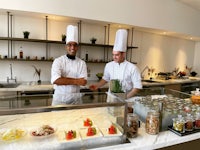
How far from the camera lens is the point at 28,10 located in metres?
3.01

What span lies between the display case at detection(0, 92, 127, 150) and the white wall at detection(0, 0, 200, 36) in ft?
7.30

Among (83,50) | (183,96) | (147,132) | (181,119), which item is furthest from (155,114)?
(83,50)

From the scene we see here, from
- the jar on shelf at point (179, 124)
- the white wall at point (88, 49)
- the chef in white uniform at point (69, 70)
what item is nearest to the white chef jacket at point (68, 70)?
the chef in white uniform at point (69, 70)

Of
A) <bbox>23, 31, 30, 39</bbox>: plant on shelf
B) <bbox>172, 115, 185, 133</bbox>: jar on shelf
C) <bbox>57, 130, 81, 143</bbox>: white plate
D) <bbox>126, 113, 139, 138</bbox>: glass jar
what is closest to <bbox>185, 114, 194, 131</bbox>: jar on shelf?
<bbox>172, 115, 185, 133</bbox>: jar on shelf

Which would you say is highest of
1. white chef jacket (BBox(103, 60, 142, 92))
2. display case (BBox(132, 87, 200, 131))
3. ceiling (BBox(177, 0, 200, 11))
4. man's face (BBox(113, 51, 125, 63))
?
ceiling (BBox(177, 0, 200, 11))

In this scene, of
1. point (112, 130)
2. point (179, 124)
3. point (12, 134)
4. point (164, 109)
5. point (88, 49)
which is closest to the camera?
point (12, 134)

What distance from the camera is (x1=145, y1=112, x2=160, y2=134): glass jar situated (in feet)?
4.40

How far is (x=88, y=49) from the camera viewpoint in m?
4.27

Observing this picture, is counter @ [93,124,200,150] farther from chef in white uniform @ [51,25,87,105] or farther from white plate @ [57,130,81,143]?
chef in white uniform @ [51,25,87,105]

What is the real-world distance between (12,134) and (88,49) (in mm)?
3286

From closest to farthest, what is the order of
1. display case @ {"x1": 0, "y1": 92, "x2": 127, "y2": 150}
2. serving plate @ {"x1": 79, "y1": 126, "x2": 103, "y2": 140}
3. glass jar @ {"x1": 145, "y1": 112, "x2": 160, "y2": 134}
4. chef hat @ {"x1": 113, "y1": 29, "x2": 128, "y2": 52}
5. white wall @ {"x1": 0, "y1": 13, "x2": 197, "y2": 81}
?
display case @ {"x1": 0, "y1": 92, "x2": 127, "y2": 150} < serving plate @ {"x1": 79, "y1": 126, "x2": 103, "y2": 140} < glass jar @ {"x1": 145, "y1": 112, "x2": 160, "y2": 134} < chef hat @ {"x1": 113, "y1": 29, "x2": 128, "y2": 52} < white wall @ {"x1": 0, "y1": 13, "x2": 197, "y2": 81}

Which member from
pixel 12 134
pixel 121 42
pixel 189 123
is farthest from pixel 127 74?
pixel 12 134

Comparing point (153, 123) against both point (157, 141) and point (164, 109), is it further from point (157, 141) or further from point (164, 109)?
point (164, 109)

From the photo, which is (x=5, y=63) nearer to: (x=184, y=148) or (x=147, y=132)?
(x=147, y=132)
